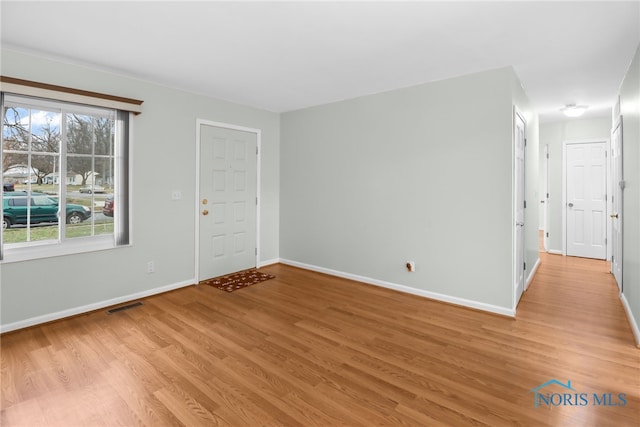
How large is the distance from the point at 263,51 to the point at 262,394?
2.77m

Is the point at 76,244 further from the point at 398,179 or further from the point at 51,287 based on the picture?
the point at 398,179

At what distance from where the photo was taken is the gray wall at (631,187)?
2820 mm

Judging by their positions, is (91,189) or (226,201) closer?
(91,189)

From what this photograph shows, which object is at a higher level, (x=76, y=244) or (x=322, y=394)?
(x=76, y=244)

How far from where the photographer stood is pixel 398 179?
4078 millimetres

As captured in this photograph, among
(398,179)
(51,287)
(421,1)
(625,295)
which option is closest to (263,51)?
(421,1)

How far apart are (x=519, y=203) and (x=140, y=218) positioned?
4382 millimetres

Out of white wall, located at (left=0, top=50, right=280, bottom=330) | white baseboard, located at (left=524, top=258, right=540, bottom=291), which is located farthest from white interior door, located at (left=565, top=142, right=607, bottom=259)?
white wall, located at (left=0, top=50, right=280, bottom=330)

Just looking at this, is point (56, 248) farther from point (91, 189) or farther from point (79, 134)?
point (79, 134)

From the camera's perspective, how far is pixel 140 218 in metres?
3.78

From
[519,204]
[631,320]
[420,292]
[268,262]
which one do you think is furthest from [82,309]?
[631,320]

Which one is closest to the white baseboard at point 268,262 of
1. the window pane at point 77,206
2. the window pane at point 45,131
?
the window pane at point 77,206

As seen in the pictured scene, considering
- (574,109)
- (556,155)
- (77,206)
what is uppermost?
(574,109)

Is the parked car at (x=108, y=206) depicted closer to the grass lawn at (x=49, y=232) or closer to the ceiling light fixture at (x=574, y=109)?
the grass lawn at (x=49, y=232)
